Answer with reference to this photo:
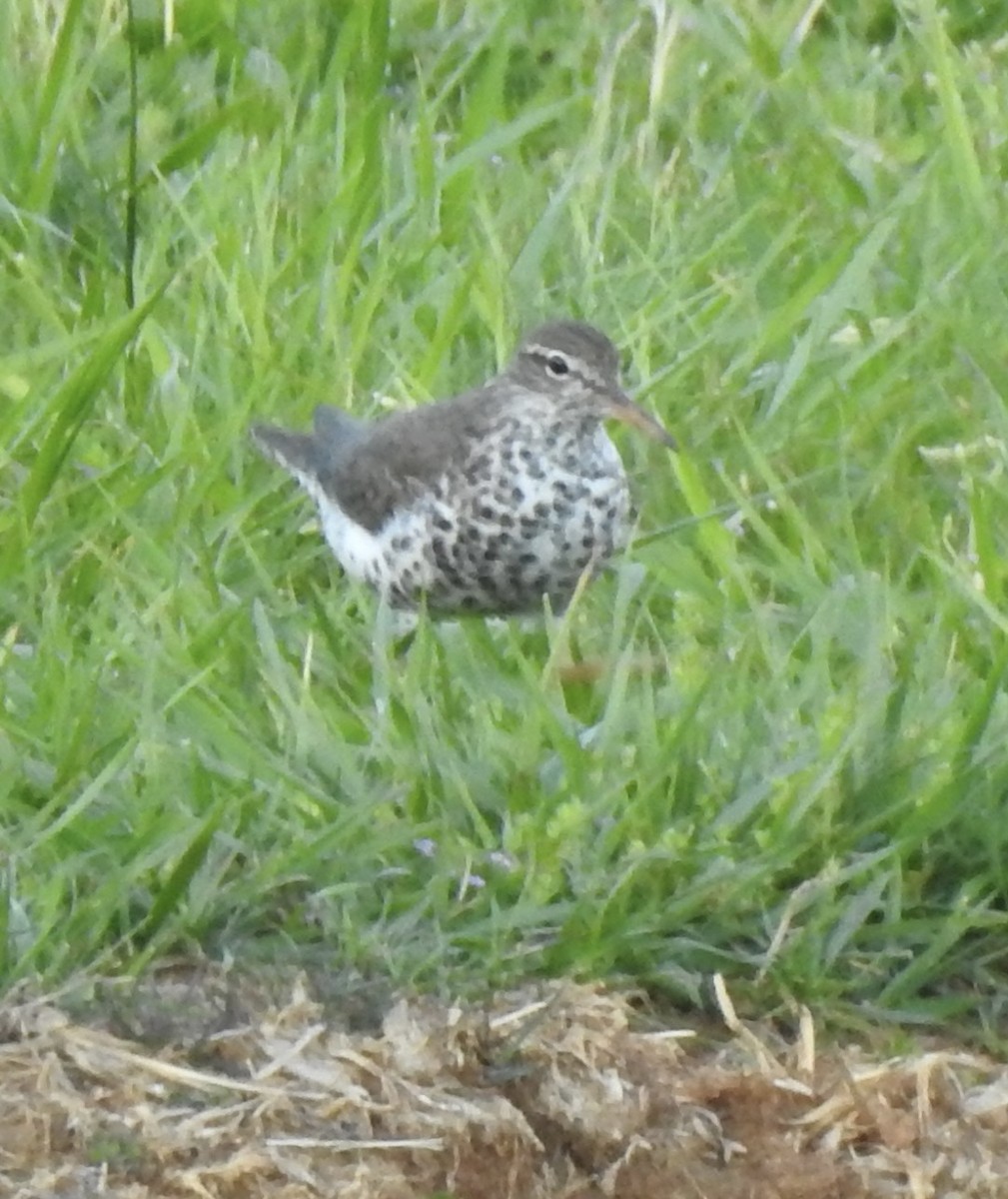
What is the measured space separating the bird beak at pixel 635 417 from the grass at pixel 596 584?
12 cm

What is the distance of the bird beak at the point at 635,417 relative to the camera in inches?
201

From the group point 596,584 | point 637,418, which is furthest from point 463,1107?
point 637,418

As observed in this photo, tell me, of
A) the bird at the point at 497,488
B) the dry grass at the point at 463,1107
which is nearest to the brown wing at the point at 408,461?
the bird at the point at 497,488

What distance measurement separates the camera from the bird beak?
16.7 ft

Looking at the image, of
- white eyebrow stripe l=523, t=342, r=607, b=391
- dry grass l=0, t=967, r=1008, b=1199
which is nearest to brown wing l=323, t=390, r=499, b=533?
white eyebrow stripe l=523, t=342, r=607, b=391

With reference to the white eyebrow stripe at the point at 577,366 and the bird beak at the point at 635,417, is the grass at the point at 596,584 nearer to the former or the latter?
the bird beak at the point at 635,417

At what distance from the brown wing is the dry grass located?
1.68 meters

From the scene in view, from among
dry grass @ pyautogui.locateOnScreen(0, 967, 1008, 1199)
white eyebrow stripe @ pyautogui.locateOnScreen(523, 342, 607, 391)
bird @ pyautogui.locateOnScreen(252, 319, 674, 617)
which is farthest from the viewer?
white eyebrow stripe @ pyautogui.locateOnScreen(523, 342, 607, 391)

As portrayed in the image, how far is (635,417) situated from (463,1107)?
2003 mm

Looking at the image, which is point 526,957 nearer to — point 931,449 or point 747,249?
point 931,449

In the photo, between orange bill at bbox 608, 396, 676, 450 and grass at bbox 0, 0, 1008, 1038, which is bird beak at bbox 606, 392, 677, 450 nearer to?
orange bill at bbox 608, 396, 676, 450

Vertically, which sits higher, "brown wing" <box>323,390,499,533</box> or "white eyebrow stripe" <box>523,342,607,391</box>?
"white eyebrow stripe" <box>523,342,607,391</box>

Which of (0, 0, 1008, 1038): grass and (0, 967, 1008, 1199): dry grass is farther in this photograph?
(0, 0, 1008, 1038): grass

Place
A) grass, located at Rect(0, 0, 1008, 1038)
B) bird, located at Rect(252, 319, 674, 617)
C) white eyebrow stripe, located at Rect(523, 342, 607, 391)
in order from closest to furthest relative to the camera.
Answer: grass, located at Rect(0, 0, 1008, 1038) < bird, located at Rect(252, 319, 674, 617) < white eyebrow stripe, located at Rect(523, 342, 607, 391)
